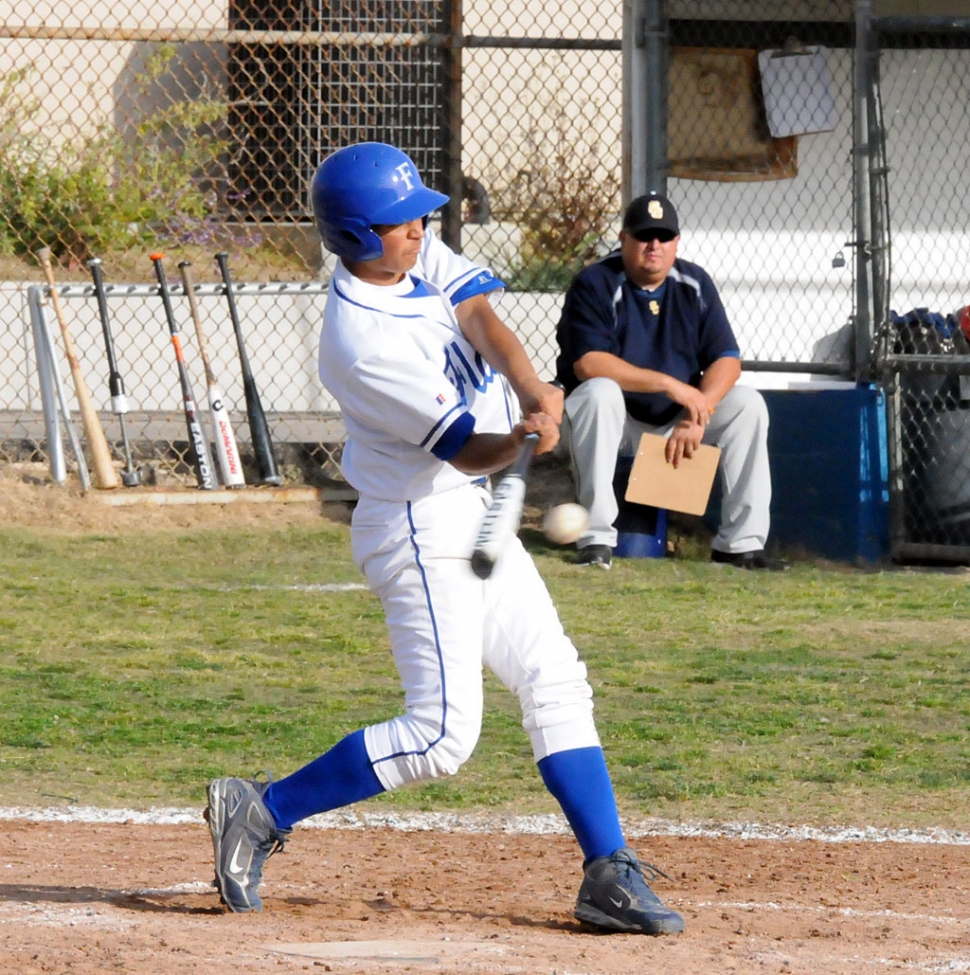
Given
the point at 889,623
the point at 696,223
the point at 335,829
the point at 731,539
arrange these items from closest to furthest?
the point at 335,829, the point at 889,623, the point at 731,539, the point at 696,223

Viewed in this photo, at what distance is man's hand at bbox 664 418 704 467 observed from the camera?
773 cm

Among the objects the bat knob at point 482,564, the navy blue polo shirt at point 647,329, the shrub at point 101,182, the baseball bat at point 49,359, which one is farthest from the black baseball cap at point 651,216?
the bat knob at point 482,564

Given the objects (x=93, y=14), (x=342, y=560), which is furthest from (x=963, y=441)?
(x=93, y=14)

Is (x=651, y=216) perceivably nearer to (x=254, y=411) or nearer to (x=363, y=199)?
(x=254, y=411)

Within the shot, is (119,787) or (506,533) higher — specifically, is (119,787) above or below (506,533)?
below

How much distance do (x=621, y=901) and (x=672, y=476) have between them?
4.75 meters

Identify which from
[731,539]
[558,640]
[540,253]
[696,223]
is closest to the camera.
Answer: [558,640]

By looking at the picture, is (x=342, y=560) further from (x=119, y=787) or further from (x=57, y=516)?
(x=119, y=787)

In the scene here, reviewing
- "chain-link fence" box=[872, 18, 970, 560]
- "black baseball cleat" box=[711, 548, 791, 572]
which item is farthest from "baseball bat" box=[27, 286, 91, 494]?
"chain-link fence" box=[872, 18, 970, 560]

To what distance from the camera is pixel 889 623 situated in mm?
6895

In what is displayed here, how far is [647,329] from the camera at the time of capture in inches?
317

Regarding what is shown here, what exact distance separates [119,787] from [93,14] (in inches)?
313

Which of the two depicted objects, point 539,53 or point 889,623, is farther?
point 539,53

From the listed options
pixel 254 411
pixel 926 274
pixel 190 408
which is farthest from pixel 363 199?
pixel 926 274
